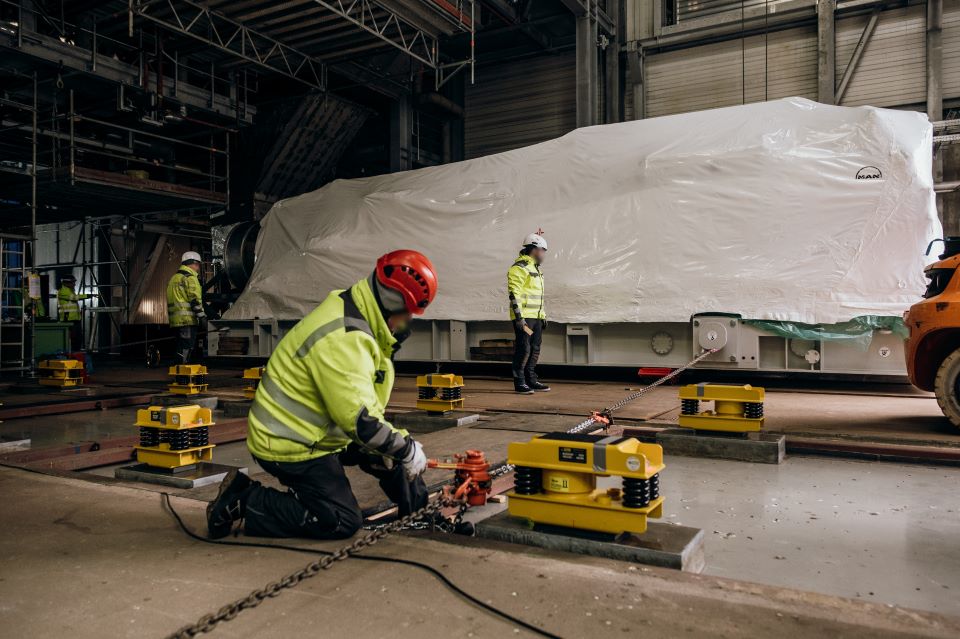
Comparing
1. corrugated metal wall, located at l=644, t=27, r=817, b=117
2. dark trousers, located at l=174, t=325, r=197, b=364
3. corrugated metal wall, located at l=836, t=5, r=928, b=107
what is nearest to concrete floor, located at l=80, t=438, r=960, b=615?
dark trousers, located at l=174, t=325, r=197, b=364

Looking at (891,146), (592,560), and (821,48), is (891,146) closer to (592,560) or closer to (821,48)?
(821,48)

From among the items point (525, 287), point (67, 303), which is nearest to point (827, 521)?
point (525, 287)

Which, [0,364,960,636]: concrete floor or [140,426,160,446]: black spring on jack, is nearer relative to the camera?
[0,364,960,636]: concrete floor

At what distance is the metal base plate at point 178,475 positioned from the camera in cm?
432

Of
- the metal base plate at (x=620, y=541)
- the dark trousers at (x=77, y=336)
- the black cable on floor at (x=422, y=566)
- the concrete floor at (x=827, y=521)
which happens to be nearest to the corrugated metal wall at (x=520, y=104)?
the dark trousers at (x=77, y=336)

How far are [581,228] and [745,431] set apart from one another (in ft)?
15.4

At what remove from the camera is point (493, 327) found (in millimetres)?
10188

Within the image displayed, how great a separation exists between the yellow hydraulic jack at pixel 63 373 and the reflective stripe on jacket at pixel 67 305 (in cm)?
438

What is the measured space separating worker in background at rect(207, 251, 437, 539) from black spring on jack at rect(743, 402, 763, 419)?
127 inches

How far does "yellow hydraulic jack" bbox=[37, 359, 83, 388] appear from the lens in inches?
378

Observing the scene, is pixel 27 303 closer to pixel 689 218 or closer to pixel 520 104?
pixel 520 104

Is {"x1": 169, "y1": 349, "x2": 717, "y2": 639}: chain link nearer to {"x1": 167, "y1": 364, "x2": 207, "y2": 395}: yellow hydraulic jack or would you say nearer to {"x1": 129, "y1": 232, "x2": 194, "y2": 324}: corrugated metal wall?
{"x1": 167, "y1": 364, "x2": 207, "y2": 395}: yellow hydraulic jack

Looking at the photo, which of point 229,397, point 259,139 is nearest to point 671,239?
point 229,397

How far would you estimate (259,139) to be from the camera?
14156 millimetres
